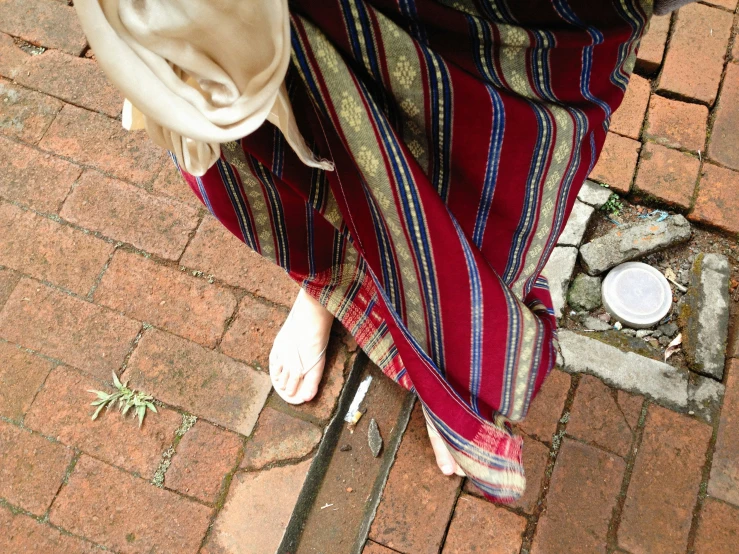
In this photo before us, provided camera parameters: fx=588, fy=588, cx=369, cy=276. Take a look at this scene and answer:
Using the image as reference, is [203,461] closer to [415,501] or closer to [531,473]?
[415,501]

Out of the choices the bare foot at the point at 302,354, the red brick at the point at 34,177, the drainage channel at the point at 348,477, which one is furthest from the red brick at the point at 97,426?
the red brick at the point at 34,177

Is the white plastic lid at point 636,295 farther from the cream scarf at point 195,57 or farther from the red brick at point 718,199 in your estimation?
the cream scarf at point 195,57

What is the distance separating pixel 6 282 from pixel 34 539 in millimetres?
769

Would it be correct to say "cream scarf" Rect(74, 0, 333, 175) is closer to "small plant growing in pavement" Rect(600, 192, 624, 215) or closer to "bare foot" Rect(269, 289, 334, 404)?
"bare foot" Rect(269, 289, 334, 404)

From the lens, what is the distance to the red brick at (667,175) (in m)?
1.90

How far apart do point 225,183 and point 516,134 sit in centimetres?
62

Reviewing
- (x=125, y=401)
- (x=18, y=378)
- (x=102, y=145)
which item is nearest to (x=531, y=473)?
(x=125, y=401)

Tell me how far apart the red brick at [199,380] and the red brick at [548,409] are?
2.47 ft

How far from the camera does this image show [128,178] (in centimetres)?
196

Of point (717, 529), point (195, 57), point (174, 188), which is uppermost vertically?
point (195, 57)

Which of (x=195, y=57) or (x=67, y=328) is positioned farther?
(x=67, y=328)

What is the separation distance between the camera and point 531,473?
5.18 ft

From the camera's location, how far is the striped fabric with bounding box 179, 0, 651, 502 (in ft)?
2.49

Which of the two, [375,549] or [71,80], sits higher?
[71,80]
